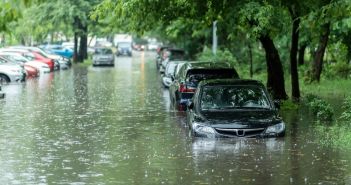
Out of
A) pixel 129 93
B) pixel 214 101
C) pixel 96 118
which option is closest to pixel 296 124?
pixel 214 101

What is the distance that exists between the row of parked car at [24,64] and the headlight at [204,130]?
2499cm

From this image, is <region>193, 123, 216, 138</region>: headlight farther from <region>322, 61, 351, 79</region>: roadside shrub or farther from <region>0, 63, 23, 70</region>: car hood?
<region>0, 63, 23, 70</region>: car hood

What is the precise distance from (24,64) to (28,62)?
230 cm

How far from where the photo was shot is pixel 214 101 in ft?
52.9

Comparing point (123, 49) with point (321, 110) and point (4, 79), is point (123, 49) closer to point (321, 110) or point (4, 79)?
point (4, 79)

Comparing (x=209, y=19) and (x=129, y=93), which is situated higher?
(x=209, y=19)

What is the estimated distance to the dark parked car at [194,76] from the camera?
22469mm

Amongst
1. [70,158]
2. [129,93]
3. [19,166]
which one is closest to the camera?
[19,166]

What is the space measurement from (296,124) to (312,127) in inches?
29.2

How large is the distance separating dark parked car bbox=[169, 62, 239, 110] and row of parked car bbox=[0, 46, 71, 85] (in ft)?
57.4

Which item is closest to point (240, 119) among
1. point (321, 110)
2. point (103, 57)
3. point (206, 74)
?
point (321, 110)

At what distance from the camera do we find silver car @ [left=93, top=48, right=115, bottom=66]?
62.5 meters

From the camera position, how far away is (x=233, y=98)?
16.2m

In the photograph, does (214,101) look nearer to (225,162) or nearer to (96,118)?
(225,162)
